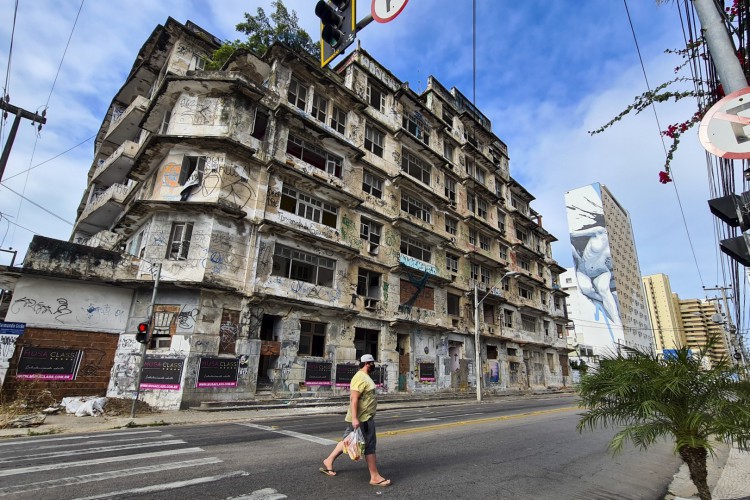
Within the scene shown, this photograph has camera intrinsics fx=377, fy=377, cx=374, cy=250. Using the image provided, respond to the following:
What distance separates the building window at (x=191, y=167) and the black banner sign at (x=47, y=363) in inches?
318

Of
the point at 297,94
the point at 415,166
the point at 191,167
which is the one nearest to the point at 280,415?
the point at 191,167

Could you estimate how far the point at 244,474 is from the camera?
534 cm

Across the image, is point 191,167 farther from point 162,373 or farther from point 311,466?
point 311,466

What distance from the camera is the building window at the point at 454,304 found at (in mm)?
28281

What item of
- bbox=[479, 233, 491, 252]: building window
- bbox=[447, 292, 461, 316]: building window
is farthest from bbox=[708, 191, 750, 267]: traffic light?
bbox=[479, 233, 491, 252]: building window

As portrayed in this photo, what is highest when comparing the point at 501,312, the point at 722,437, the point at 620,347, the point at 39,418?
the point at 501,312

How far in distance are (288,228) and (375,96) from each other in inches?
549

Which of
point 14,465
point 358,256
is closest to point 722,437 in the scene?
point 14,465

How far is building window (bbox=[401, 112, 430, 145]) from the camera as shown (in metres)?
29.0

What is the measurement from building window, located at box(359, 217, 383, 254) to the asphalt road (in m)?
14.4

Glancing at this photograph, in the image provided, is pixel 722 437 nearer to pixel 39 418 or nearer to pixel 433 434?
pixel 433 434

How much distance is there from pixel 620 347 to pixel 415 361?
19.6 meters

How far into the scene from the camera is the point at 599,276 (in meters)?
85.6

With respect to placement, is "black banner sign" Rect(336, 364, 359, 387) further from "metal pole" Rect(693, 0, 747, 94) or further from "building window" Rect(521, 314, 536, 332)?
"building window" Rect(521, 314, 536, 332)
